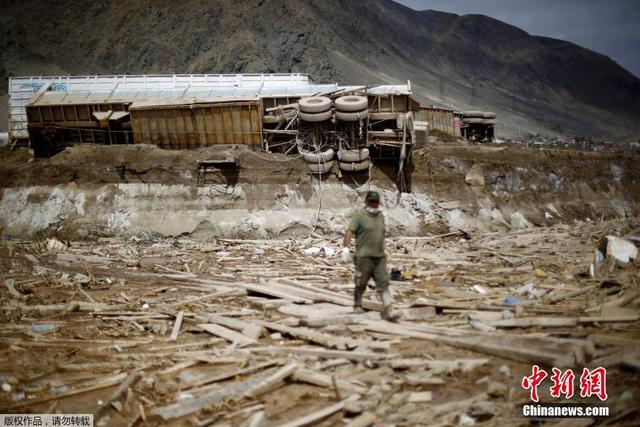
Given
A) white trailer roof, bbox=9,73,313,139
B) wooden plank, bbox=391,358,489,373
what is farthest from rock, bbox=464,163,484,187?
wooden plank, bbox=391,358,489,373

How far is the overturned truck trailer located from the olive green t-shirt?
421 inches

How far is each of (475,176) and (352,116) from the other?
5986 mm

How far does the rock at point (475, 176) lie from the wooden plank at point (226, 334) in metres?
14.3

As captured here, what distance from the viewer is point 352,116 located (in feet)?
57.3

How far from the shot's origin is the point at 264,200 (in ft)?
59.7

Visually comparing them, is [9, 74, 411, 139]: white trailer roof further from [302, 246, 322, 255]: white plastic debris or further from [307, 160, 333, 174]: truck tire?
[302, 246, 322, 255]: white plastic debris

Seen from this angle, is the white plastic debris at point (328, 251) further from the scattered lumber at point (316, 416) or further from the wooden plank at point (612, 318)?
the scattered lumber at point (316, 416)

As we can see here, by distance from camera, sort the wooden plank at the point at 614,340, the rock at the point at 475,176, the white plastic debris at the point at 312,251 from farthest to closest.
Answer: the rock at the point at 475,176 → the white plastic debris at the point at 312,251 → the wooden plank at the point at 614,340

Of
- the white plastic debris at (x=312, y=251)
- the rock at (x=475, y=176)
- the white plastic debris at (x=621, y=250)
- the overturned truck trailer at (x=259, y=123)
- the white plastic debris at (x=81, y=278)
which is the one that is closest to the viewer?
the white plastic debris at (x=621, y=250)

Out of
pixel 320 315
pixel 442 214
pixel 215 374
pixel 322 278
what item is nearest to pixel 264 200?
pixel 442 214

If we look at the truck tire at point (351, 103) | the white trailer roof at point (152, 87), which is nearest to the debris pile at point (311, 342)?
the truck tire at point (351, 103)

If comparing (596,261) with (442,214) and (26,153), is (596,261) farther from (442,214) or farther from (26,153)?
(26,153)

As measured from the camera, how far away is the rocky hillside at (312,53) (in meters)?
58.0

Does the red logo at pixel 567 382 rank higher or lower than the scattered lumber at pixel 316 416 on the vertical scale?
higher
